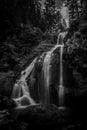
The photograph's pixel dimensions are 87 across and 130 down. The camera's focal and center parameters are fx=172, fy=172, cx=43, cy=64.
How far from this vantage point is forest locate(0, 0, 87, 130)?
37.0 feet

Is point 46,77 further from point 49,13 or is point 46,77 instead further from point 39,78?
point 49,13

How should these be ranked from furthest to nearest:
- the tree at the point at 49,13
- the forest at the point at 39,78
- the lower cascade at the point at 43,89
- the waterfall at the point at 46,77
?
the tree at the point at 49,13 < the waterfall at the point at 46,77 < the lower cascade at the point at 43,89 < the forest at the point at 39,78

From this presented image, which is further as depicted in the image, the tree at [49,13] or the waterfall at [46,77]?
the tree at [49,13]

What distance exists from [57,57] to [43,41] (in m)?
10.7

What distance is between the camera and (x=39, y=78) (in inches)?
647

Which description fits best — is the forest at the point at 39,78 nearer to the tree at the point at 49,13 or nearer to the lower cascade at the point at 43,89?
the lower cascade at the point at 43,89

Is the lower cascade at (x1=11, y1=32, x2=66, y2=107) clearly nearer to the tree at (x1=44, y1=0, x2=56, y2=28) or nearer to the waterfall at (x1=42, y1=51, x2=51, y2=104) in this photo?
the waterfall at (x1=42, y1=51, x2=51, y2=104)

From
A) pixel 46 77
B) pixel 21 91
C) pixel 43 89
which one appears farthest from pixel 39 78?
pixel 21 91

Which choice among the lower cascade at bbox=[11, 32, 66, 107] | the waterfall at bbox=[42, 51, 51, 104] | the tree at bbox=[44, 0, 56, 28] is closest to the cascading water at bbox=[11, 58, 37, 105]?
the lower cascade at bbox=[11, 32, 66, 107]

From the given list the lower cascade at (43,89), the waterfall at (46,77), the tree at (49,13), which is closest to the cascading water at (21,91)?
the lower cascade at (43,89)

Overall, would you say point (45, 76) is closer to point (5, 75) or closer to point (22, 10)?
point (5, 75)

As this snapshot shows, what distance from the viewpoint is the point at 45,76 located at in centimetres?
1622

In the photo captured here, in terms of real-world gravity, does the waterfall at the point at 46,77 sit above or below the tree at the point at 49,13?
below

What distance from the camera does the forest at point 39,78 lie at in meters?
11.3
